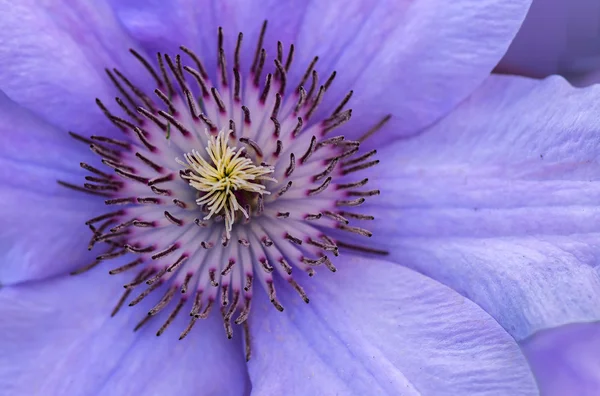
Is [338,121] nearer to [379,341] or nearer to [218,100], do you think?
[218,100]

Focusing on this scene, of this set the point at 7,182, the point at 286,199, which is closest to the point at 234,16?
the point at 286,199

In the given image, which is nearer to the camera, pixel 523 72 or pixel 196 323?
pixel 196 323

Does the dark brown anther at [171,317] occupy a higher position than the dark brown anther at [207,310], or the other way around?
the dark brown anther at [207,310]

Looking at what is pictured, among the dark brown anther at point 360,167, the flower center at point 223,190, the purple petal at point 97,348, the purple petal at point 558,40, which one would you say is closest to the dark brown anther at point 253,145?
the flower center at point 223,190

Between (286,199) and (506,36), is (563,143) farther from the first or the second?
(286,199)

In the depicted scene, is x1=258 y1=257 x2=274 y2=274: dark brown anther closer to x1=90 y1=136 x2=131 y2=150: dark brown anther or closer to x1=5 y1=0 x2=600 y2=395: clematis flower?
x1=5 y1=0 x2=600 y2=395: clematis flower

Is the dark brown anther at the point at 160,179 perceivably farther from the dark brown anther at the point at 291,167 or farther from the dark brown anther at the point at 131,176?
the dark brown anther at the point at 291,167

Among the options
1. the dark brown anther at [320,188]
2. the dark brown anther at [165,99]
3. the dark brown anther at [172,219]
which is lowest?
the dark brown anther at [172,219]
